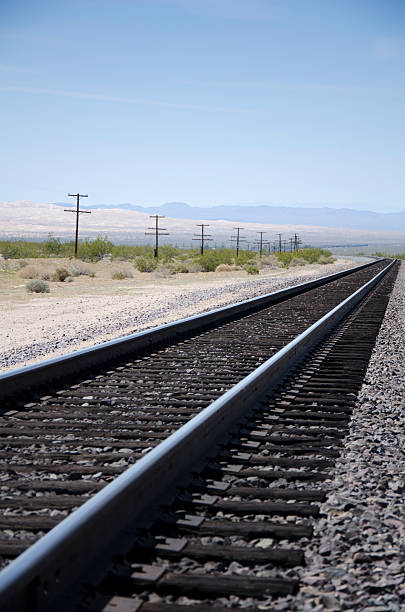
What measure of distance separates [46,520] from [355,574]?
1551mm

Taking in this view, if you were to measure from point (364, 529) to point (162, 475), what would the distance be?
1.18m

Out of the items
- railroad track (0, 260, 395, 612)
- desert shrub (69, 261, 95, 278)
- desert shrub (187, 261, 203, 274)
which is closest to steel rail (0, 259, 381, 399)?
railroad track (0, 260, 395, 612)

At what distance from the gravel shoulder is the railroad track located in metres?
0.11

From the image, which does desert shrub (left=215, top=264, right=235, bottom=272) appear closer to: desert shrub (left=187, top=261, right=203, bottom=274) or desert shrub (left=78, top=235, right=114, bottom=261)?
desert shrub (left=187, top=261, right=203, bottom=274)

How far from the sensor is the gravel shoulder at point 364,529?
309cm

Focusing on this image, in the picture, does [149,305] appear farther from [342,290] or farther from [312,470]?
[312,470]

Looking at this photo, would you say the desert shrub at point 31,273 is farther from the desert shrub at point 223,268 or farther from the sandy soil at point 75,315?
the desert shrub at point 223,268

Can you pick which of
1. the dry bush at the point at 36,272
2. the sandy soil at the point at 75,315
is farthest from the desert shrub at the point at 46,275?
the sandy soil at the point at 75,315

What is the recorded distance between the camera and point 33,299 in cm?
2394

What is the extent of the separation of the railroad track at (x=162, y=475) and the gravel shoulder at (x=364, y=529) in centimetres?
11

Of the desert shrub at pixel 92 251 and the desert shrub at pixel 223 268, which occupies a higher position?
the desert shrub at pixel 92 251

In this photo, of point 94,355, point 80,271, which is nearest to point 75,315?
point 94,355

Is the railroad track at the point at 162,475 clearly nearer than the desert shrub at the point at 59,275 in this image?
Yes

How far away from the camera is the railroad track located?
3.05 meters
